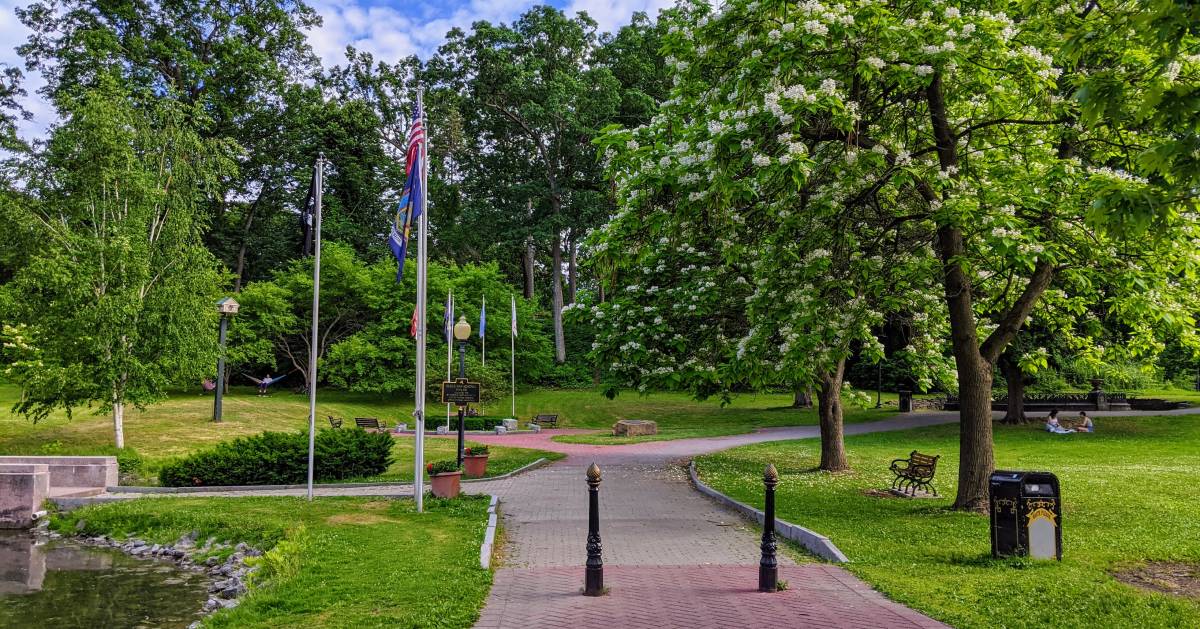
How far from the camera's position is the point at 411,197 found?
1366cm

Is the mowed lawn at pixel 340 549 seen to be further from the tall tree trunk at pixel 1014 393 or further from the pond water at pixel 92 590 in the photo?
the tall tree trunk at pixel 1014 393

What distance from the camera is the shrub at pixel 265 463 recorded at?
18859mm

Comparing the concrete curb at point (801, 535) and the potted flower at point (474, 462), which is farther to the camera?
the potted flower at point (474, 462)

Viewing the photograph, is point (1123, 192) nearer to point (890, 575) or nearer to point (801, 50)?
point (890, 575)

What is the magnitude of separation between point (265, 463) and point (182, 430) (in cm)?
1447

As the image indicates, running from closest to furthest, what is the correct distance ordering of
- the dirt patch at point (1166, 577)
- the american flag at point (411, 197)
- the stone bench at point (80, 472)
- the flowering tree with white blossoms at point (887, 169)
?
the dirt patch at point (1166, 577)
the flowering tree with white blossoms at point (887, 169)
the american flag at point (411, 197)
the stone bench at point (80, 472)

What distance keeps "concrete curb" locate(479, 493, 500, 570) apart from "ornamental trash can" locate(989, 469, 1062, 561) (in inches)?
243

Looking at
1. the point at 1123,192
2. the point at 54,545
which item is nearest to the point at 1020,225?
the point at 1123,192

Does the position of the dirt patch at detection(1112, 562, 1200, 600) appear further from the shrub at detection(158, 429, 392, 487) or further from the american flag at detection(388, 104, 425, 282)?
the shrub at detection(158, 429, 392, 487)

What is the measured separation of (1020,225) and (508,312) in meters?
42.8

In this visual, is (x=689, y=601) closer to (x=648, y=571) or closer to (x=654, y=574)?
(x=654, y=574)

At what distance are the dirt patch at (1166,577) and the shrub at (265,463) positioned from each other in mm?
16331

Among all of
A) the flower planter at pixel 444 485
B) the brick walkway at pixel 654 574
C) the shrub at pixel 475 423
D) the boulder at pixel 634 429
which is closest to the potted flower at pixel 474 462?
the brick walkway at pixel 654 574

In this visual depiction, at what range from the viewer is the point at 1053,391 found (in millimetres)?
45594
